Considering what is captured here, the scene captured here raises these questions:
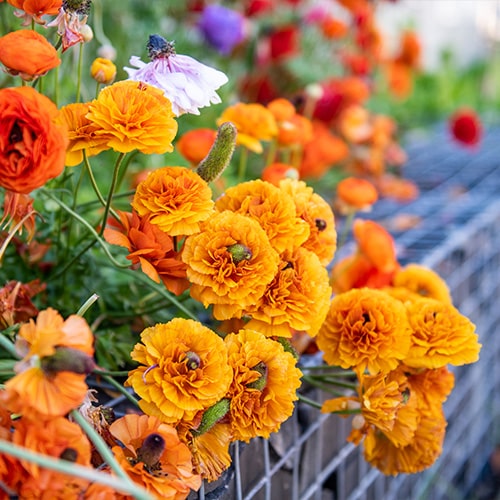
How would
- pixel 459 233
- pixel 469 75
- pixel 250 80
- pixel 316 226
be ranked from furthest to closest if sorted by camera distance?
1. pixel 469 75
2. pixel 250 80
3. pixel 459 233
4. pixel 316 226

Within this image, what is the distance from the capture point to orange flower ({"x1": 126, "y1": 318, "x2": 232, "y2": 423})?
48cm

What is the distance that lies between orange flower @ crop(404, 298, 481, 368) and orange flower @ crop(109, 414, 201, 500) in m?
0.22

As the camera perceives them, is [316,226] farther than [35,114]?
Yes

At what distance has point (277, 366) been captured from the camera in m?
0.52

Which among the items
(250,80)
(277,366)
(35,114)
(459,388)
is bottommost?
(459,388)

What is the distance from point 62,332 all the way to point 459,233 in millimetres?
991

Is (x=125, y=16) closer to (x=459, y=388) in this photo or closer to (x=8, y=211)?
(x=459, y=388)

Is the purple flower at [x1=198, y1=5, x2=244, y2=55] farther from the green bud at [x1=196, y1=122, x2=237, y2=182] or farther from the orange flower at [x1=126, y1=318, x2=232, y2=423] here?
the orange flower at [x1=126, y1=318, x2=232, y2=423]

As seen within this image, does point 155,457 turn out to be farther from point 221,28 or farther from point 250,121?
point 221,28

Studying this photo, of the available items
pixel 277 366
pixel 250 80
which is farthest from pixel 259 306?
pixel 250 80

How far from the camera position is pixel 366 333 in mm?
592

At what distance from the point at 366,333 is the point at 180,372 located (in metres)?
0.17

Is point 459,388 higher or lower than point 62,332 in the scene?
lower

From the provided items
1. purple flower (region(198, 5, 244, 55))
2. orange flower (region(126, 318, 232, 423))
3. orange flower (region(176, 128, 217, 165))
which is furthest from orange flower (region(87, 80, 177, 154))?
purple flower (region(198, 5, 244, 55))
